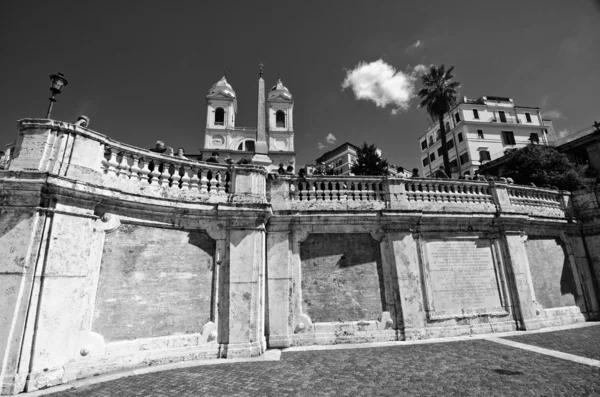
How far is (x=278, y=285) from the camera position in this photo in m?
7.72

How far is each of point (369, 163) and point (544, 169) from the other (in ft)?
50.1

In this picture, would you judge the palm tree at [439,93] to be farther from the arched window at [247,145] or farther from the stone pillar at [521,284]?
the arched window at [247,145]

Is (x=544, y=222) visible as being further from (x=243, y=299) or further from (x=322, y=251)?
(x=243, y=299)

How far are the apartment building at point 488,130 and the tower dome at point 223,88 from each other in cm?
3222

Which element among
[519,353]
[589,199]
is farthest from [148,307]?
[589,199]

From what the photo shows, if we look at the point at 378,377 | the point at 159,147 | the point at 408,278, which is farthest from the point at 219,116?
the point at 378,377

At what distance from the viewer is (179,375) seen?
5500 mm

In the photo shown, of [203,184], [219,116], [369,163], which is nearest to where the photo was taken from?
[203,184]

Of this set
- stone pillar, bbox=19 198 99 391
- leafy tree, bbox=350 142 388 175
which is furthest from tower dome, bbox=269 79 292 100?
stone pillar, bbox=19 198 99 391

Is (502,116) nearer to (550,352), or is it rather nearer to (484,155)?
(484,155)

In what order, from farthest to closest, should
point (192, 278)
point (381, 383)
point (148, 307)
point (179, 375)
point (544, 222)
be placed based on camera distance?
point (544, 222) < point (192, 278) < point (148, 307) < point (179, 375) < point (381, 383)

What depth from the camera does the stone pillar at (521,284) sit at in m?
9.16

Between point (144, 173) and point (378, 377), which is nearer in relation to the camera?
point (378, 377)

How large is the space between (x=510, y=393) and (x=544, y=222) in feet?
28.0
